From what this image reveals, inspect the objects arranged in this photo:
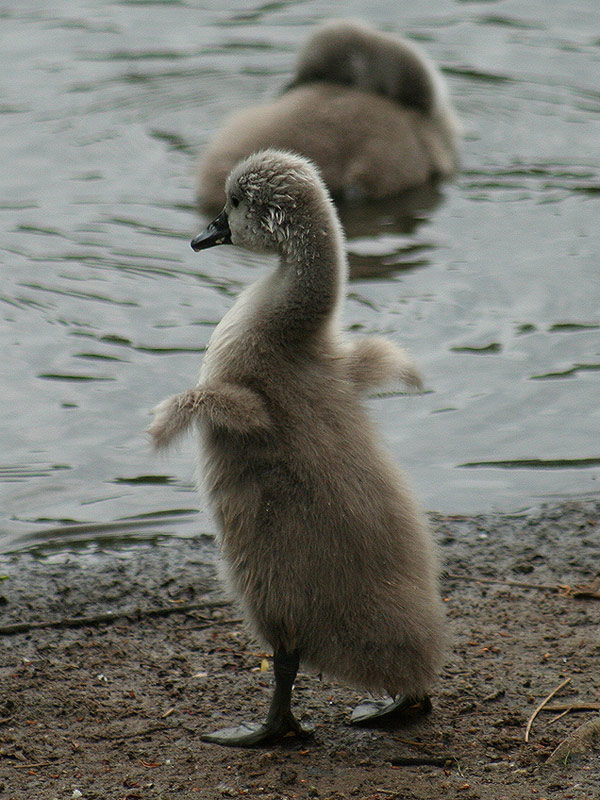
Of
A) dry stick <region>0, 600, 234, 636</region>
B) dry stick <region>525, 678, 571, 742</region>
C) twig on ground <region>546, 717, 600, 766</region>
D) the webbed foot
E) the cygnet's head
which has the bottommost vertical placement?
dry stick <region>0, 600, 234, 636</region>

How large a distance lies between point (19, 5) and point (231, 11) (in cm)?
210

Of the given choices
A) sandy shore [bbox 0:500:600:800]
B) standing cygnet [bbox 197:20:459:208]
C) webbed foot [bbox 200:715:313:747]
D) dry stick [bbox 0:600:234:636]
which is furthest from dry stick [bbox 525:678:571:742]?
standing cygnet [bbox 197:20:459:208]

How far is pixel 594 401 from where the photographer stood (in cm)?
664

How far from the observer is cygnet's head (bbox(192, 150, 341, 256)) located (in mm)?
4152

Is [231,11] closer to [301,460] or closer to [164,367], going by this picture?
[164,367]

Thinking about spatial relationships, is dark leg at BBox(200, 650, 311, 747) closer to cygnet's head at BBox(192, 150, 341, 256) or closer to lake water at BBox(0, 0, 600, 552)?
cygnet's head at BBox(192, 150, 341, 256)

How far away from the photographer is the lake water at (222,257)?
604 cm

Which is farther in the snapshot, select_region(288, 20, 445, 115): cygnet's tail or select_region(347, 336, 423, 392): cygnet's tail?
select_region(288, 20, 445, 115): cygnet's tail

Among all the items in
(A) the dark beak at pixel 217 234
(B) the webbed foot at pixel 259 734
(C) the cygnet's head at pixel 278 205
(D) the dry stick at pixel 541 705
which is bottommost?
(B) the webbed foot at pixel 259 734

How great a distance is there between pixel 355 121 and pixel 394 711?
5.54 meters

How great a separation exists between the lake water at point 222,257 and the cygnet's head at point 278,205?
1675mm

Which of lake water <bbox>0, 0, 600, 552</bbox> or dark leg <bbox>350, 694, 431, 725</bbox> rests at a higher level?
lake water <bbox>0, 0, 600, 552</bbox>

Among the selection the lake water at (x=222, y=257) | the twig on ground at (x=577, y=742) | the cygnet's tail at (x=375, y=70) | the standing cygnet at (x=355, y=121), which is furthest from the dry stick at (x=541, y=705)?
the cygnet's tail at (x=375, y=70)

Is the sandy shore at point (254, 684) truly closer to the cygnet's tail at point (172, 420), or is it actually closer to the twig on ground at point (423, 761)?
the twig on ground at point (423, 761)
